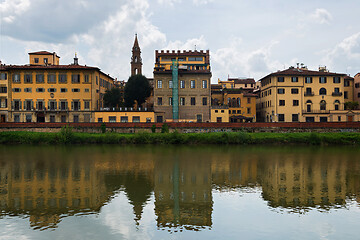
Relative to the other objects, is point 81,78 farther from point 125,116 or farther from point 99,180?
point 99,180

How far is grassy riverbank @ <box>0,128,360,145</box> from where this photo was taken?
160ft

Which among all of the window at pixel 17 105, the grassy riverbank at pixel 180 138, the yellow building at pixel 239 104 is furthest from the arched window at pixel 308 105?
the window at pixel 17 105

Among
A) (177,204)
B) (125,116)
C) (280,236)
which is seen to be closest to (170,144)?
(125,116)

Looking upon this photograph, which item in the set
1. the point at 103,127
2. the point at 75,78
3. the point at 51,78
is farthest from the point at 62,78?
the point at 103,127

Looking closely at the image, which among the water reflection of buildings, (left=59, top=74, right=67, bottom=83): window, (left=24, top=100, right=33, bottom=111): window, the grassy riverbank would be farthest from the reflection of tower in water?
(left=24, top=100, right=33, bottom=111): window

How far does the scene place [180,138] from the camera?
49.0 metres

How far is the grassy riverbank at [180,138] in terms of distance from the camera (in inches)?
1918

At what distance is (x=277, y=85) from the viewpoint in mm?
62250

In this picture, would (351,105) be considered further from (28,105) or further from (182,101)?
(28,105)

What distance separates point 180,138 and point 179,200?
31.6 m

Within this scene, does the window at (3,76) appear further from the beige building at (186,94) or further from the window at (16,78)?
the beige building at (186,94)

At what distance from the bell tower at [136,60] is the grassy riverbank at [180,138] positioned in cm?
3245

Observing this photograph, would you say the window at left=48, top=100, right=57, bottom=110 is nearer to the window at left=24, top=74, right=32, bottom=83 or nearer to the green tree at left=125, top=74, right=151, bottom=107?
A: the window at left=24, top=74, right=32, bottom=83

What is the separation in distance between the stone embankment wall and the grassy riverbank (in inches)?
108
